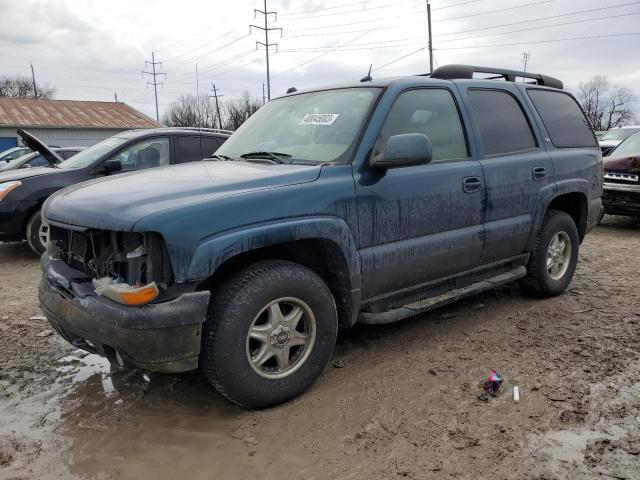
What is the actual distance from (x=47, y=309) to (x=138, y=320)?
0.90 m

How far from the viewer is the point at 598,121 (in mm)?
69000

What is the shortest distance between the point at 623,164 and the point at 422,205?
265 inches

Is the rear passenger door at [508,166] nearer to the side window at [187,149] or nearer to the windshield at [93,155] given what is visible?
the side window at [187,149]

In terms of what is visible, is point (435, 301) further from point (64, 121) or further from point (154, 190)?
point (64, 121)

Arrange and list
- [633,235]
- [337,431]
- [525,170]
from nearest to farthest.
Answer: [337,431]
[525,170]
[633,235]

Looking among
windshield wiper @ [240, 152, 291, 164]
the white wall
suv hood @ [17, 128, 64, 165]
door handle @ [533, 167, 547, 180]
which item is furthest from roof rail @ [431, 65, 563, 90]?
the white wall

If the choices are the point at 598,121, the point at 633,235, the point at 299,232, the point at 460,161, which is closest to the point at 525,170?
the point at 460,161

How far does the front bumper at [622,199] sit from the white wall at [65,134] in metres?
30.4

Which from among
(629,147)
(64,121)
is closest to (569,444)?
(629,147)

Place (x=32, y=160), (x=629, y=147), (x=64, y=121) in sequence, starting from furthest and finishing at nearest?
(x=64, y=121) → (x=32, y=160) → (x=629, y=147)

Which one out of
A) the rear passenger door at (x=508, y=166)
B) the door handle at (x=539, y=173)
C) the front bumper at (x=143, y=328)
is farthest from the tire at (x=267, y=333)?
the door handle at (x=539, y=173)

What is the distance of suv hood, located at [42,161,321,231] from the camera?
2.61 metres

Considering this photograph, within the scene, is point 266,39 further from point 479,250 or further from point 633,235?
point 479,250

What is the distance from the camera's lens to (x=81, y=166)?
6.79 m
